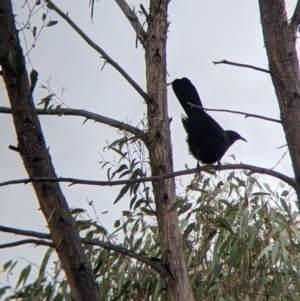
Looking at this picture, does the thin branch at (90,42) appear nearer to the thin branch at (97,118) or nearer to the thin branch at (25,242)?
the thin branch at (97,118)

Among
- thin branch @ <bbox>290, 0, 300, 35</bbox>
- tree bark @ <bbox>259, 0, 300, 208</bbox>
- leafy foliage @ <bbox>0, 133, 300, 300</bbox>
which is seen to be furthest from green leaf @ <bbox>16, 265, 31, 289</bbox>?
thin branch @ <bbox>290, 0, 300, 35</bbox>

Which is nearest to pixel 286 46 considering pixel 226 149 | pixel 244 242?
pixel 244 242

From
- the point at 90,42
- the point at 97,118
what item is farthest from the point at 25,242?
the point at 90,42

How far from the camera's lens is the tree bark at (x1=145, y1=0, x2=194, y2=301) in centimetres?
285

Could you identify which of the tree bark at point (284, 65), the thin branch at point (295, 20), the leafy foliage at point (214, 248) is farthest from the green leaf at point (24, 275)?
the thin branch at point (295, 20)

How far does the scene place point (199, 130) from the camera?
377 cm

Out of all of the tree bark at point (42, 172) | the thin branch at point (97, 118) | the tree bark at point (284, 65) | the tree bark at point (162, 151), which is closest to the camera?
the tree bark at point (284, 65)

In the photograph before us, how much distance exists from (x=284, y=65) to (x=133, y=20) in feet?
4.51

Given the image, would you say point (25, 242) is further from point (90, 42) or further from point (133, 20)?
point (133, 20)

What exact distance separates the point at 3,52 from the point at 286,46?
39.0 inches

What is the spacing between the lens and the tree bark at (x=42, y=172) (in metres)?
2.22

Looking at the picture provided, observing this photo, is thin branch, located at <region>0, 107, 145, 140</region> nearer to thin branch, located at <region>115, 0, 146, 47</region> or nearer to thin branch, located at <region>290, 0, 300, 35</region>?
thin branch, located at <region>115, 0, 146, 47</region>

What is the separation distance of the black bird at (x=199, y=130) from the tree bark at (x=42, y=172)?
1322mm

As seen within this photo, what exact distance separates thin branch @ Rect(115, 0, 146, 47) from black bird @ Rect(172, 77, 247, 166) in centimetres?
32
